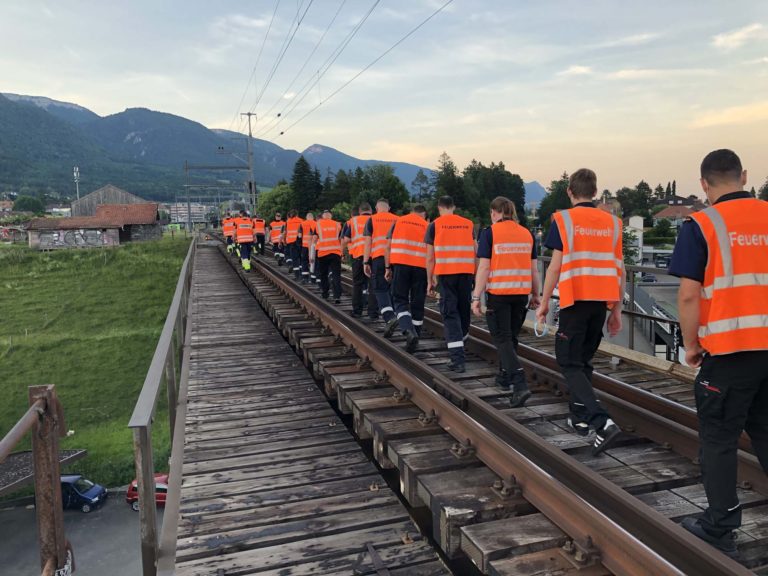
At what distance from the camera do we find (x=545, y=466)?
3896 mm

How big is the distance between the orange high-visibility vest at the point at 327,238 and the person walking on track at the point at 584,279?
309 inches

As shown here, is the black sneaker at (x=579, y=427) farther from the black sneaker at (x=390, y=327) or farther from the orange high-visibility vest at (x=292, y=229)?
the orange high-visibility vest at (x=292, y=229)

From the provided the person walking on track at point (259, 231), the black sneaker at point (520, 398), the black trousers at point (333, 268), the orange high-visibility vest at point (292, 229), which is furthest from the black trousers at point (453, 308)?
the person walking on track at point (259, 231)

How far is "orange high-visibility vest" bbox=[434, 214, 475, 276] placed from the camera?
21.9ft

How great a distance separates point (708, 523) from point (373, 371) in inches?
155

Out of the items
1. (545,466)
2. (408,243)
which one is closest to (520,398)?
(545,466)

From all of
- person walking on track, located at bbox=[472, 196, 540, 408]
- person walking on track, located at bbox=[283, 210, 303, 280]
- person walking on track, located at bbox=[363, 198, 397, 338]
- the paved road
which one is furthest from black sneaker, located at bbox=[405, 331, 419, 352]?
the paved road

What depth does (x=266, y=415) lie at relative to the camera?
240 inches

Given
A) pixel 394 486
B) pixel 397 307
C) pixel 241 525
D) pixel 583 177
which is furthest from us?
pixel 397 307

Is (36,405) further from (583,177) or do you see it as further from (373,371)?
(583,177)

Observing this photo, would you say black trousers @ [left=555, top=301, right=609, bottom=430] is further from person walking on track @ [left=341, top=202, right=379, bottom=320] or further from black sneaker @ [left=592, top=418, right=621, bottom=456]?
person walking on track @ [left=341, top=202, right=379, bottom=320]

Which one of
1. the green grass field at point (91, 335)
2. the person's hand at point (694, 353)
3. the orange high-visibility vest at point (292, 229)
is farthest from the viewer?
the green grass field at point (91, 335)

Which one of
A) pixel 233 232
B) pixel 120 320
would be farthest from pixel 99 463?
pixel 120 320

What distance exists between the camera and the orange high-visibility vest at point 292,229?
1745 cm
